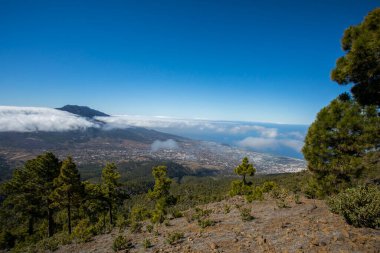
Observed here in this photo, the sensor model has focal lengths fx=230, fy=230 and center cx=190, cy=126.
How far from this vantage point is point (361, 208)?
32.3 feet

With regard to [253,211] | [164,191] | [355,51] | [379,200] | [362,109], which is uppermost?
[355,51]

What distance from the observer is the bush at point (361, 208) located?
959 centimetres

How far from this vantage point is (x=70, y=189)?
25109mm

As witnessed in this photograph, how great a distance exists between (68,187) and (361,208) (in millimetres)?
25462

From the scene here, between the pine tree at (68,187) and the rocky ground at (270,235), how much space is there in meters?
9.92

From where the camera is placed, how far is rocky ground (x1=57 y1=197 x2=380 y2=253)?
894 cm

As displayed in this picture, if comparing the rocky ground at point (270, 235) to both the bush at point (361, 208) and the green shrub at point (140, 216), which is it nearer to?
the bush at point (361, 208)

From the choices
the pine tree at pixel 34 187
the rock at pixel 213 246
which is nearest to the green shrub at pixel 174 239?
the rock at pixel 213 246

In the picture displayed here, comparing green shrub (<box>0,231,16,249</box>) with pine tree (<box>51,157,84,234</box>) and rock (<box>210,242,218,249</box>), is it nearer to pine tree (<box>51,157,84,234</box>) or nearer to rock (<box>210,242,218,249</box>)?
pine tree (<box>51,157,84,234</box>)

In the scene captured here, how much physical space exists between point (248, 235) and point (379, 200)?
579 centimetres

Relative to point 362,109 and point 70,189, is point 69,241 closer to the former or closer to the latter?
point 70,189

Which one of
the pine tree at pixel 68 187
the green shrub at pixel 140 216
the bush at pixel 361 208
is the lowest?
the green shrub at pixel 140 216

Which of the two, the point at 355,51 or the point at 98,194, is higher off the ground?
the point at 355,51

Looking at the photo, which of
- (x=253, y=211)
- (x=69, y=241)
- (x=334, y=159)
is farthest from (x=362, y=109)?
(x=69, y=241)
